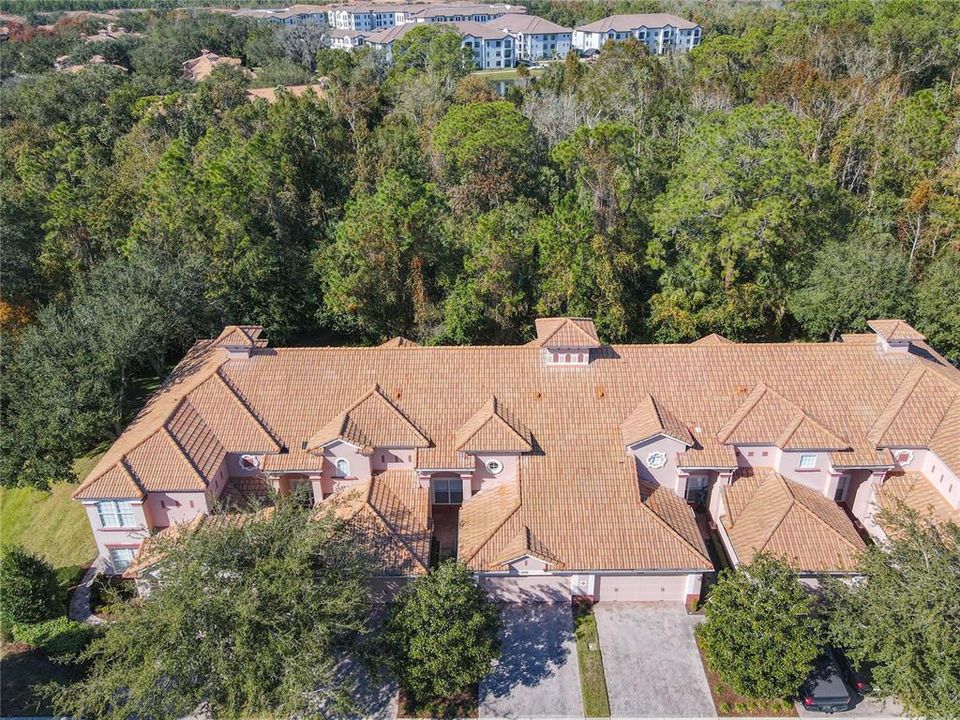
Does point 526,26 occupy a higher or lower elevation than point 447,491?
higher

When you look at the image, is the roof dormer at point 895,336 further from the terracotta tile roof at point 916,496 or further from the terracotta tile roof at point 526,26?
the terracotta tile roof at point 526,26

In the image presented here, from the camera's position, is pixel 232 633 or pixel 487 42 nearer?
pixel 232 633

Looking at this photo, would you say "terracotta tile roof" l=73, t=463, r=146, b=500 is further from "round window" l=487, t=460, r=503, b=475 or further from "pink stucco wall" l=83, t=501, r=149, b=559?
"round window" l=487, t=460, r=503, b=475

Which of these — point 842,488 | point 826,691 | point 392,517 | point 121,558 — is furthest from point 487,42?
point 826,691

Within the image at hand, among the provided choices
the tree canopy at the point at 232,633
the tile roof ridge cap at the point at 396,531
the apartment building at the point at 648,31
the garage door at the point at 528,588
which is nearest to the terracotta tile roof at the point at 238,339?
the tile roof ridge cap at the point at 396,531

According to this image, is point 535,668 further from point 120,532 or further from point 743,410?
point 120,532

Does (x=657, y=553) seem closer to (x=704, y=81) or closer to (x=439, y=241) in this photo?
(x=439, y=241)

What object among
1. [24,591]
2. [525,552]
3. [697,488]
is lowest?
[24,591]
